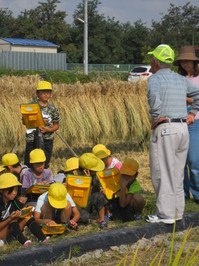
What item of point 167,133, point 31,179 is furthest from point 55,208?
point 167,133

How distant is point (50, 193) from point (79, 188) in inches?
25.6

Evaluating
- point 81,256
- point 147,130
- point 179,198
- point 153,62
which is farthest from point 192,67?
point 147,130

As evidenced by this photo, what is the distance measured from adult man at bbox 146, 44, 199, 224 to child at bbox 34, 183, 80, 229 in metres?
0.86

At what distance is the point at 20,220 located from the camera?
5.74 meters

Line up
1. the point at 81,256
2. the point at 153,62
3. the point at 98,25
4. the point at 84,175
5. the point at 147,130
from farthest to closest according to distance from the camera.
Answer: the point at 98,25 < the point at 147,130 < the point at 84,175 < the point at 153,62 < the point at 81,256

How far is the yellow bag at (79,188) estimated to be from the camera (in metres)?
6.34

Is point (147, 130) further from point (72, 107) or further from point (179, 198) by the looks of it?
point (179, 198)

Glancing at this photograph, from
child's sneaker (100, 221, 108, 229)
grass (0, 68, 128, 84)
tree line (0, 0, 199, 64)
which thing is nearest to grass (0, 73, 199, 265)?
grass (0, 68, 128, 84)

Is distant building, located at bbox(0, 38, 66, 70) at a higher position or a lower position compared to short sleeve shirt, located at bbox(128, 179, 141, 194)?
higher

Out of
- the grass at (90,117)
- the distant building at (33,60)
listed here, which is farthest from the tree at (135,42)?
the grass at (90,117)

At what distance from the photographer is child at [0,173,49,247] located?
A: 5535mm

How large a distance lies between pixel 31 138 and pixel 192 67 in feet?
8.32

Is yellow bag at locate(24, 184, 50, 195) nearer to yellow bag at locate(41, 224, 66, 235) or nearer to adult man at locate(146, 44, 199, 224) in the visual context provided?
yellow bag at locate(41, 224, 66, 235)

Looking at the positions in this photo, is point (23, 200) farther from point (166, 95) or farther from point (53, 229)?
point (166, 95)
